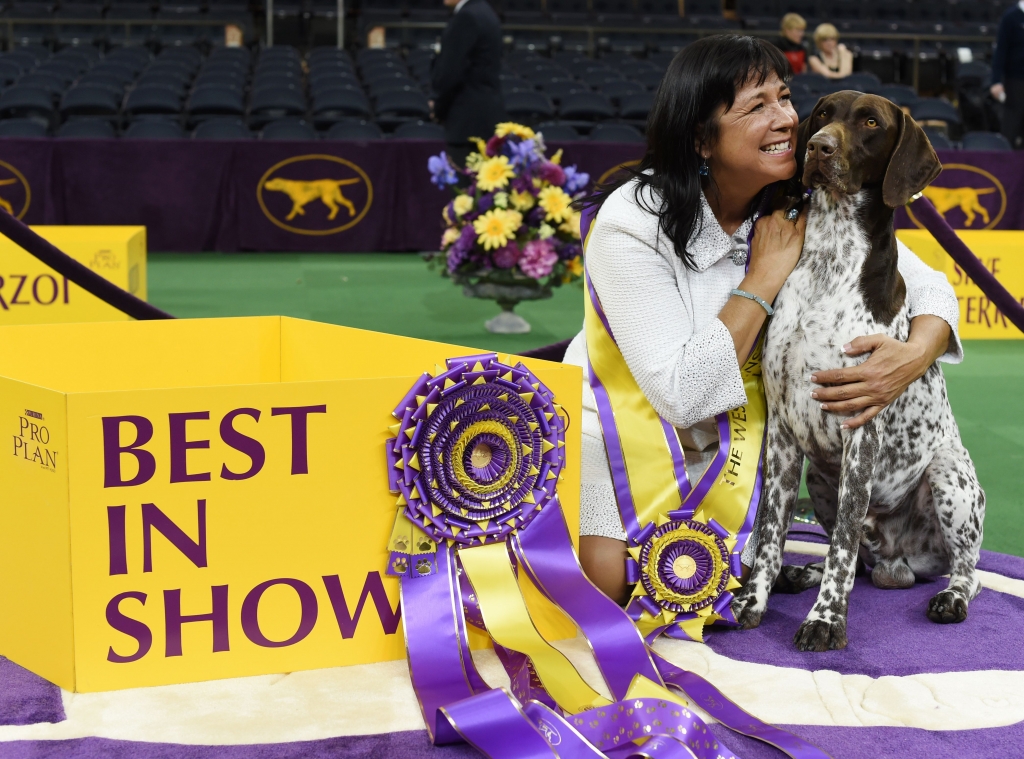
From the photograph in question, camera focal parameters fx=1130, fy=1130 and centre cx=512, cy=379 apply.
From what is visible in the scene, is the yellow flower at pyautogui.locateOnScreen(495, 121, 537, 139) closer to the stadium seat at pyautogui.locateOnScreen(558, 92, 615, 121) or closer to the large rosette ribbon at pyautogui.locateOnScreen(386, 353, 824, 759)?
the large rosette ribbon at pyautogui.locateOnScreen(386, 353, 824, 759)

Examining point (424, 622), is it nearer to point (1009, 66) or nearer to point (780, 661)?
point (780, 661)

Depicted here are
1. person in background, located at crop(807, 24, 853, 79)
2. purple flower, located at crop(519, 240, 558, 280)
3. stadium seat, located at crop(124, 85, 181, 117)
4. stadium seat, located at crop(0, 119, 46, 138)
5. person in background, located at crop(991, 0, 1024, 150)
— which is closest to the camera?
purple flower, located at crop(519, 240, 558, 280)

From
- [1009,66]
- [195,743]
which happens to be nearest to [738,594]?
[195,743]

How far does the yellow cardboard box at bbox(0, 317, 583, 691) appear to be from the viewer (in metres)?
1.98

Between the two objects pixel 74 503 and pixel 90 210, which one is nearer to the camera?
pixel 74 503

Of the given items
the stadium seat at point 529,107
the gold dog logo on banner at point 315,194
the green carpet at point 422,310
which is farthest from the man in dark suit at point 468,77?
the stadium seat at point 529,107

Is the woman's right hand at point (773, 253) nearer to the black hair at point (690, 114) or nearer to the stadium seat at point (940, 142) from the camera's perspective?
the black hair at point (690, 114)

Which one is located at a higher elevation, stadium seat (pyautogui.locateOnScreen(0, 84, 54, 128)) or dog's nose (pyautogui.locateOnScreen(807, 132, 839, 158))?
dog's nose (pyautogui.locateOnScreen(807, 132, 839, 158))

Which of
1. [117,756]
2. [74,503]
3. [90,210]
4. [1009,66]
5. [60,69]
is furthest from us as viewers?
[60,69]

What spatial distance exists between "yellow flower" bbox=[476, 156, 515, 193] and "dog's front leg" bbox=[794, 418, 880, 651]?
3267 mm

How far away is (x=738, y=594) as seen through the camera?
98.4 inches

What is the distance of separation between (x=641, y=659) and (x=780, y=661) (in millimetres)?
338

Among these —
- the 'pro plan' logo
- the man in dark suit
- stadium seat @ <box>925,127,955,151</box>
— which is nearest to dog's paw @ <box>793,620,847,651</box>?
the 'pro plan' logo

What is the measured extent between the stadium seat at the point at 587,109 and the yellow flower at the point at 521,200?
18.5 feet
